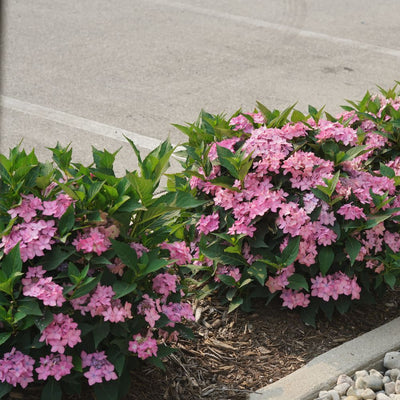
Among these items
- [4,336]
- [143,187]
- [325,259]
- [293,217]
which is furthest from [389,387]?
[4,336]

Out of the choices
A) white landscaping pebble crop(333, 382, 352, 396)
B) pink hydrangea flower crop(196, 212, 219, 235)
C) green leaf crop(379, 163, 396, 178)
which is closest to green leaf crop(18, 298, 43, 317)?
pink hydrangea flower crop(196, 212, 219, 235)

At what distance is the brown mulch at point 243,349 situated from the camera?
10.4 feet

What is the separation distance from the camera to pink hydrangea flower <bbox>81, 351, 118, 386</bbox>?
9.02ft

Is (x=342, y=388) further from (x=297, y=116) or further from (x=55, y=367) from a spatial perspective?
(x=297, y=116)

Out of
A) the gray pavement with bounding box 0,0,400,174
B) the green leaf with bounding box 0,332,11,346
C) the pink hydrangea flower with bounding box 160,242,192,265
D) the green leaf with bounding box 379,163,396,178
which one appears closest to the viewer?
the green leaf with bounding box 0,332,11,346

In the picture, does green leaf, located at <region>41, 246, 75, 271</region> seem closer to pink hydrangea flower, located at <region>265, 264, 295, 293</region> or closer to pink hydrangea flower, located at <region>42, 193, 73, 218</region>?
pink hydrangea flower, located at <region>42, 193, 73, 218</region>

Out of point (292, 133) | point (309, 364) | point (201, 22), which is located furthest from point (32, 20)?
point (309, 364)

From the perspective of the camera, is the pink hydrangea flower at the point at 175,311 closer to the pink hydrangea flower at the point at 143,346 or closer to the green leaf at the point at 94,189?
the pink hydrangea flower at the point at 143,346

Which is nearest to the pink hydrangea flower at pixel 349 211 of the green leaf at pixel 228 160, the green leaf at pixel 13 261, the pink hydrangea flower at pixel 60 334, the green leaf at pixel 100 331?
the green leaf at pixel 228 160

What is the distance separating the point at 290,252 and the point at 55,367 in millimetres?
1182

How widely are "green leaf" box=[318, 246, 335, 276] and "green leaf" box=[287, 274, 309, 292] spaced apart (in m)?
0.10

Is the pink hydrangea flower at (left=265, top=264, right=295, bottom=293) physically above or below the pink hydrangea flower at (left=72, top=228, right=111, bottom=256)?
below

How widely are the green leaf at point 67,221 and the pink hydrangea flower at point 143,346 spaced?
46cm

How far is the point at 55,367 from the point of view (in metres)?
2.70
